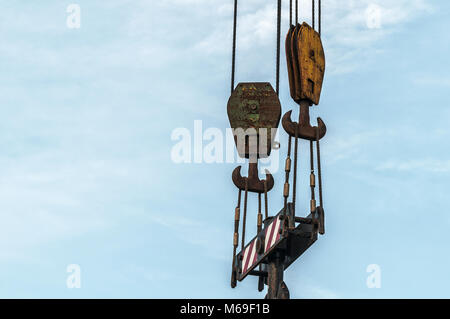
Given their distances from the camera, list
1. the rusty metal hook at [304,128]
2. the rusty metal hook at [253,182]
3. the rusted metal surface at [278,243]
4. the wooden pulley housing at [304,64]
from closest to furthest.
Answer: the rusted metal surface at [278,243], the rusty metal hook at [304,128], the wooden pulley housing at [304,64], the rusty metal hook at [253,182]

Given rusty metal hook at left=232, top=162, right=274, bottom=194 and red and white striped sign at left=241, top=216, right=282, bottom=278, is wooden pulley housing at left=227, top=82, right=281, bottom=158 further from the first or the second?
red and white striped sign at left=241, top=216, right=282, bottom=278

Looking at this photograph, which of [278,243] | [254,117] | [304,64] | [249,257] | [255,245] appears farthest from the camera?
[254,117]

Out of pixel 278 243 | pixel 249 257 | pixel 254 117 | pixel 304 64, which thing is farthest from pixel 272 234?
pixel 304 64

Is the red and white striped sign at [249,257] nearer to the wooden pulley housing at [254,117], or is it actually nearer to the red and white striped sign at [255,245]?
the red and white striped sign at [255,245]

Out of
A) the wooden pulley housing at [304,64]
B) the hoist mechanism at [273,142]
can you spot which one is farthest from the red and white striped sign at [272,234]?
the wooden pulley housing at [304,64]

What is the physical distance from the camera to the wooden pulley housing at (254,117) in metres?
21.3

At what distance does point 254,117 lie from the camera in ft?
70.4

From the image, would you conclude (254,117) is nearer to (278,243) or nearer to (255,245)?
(255,245)

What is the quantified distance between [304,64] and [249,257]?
361 centimetres

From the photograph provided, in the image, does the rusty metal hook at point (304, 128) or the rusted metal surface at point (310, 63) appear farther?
the rusted metal surface at point (310, 63)

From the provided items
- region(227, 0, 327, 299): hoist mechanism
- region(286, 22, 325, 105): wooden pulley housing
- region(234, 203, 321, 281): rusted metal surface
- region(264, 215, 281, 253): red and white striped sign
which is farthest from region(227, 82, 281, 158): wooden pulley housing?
region(264, 215, 281, 253): red and white striped sign

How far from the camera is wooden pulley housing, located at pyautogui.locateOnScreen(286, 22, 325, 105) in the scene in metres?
20.3
